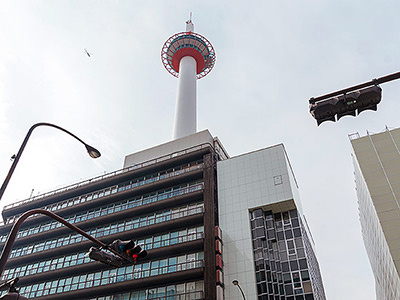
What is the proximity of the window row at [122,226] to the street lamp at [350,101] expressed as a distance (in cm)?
3157

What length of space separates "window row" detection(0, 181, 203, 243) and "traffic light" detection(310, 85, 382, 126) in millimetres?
33383

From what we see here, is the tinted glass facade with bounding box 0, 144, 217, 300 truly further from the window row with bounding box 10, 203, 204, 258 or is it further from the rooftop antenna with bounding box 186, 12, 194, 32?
the rooftop antenna with bounding box 186, 12, 194, 32

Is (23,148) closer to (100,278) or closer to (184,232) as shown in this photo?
(184,232)

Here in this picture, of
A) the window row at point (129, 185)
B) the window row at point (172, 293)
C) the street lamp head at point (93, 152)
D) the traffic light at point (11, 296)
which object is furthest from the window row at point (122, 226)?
the traffic light at point (11, 296)

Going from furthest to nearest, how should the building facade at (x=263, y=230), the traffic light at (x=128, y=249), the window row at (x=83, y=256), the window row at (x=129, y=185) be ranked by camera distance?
the window row at (x=129, y=185) < the window row at (x=83, y=256) < the building facade at (x=263, y=230) < the traffic light at (x=128, y=249)

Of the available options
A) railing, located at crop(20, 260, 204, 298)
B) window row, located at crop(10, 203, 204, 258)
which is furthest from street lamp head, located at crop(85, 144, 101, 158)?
window row, located at crop(10, 203, 204, 258)

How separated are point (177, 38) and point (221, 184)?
1820 inches

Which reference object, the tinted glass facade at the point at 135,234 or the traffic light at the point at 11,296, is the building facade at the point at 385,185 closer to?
the tinted glass facade at the point at 135,234

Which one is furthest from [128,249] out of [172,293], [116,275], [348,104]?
[116,275]

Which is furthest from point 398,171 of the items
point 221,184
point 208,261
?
point 208,261

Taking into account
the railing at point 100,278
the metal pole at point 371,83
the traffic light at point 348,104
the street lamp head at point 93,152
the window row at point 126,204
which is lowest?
the traffic light at point 348,104

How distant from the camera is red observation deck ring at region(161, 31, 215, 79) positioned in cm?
7638

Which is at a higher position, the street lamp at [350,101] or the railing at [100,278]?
the railing at [100,278]

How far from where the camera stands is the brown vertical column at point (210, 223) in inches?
1252
